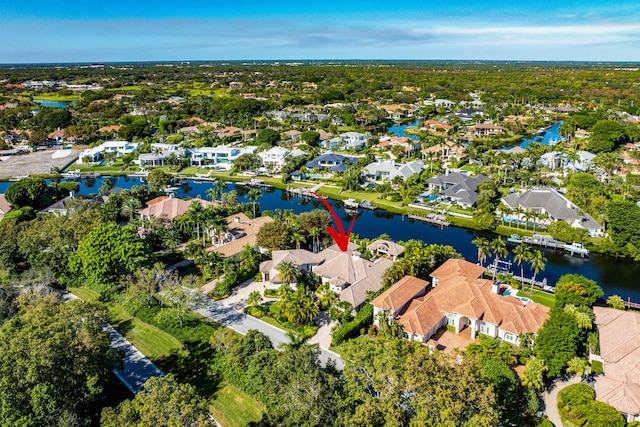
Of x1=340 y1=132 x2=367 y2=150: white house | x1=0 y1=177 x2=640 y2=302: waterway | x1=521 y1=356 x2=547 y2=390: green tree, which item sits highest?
x1=340 y1=132 x2=367 y2=150: white house

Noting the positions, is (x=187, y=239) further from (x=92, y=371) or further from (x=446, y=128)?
(x=446, y=128)

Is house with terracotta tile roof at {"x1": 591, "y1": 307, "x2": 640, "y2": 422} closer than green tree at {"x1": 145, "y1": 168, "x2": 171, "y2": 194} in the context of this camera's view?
Yes

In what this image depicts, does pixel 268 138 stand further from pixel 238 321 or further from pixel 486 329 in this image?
pixel 486 329

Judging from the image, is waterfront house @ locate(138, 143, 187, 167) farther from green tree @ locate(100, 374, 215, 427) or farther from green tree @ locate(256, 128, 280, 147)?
green tree @ locate(100, 374, 215, 427)

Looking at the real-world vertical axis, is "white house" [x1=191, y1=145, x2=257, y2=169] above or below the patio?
above

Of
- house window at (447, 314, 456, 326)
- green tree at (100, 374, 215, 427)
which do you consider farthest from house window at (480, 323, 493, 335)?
green tree at (100, 374, 215, 427)

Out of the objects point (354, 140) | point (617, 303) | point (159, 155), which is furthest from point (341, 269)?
point (354, 140)

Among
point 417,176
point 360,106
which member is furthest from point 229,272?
point 360,106
